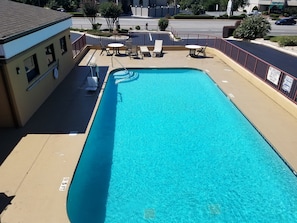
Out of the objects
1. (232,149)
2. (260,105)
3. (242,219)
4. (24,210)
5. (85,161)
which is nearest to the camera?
(24,210)

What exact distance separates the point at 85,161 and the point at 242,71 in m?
12.8

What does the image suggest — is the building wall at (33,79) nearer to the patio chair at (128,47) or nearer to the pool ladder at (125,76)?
the pool ladder at (125,76)

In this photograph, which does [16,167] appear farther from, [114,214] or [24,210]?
[114,214]

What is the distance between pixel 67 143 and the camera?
8789mm

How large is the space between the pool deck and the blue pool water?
0.41 meters

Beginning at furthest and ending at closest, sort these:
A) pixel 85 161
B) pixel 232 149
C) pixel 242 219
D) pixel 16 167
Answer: pixel 232 149
pixel 85 161
pixel 16 167
pixel 242 219

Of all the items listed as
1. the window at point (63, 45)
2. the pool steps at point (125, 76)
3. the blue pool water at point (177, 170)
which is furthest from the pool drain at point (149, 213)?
the window at point (63, 45)

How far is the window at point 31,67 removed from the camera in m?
10.7

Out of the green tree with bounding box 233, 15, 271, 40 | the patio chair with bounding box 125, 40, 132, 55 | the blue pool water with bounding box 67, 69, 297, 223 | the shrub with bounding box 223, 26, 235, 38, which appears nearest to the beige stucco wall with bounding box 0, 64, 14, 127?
the blue pool water with bounding box 67, 69, 297, 223

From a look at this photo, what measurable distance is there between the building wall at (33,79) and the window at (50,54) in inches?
2.4

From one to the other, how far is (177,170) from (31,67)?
315 inches

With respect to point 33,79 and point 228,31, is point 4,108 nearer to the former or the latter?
point 33,79

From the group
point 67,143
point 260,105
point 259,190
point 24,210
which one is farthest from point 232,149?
point 24,210

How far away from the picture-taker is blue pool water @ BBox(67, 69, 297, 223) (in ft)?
22.5
